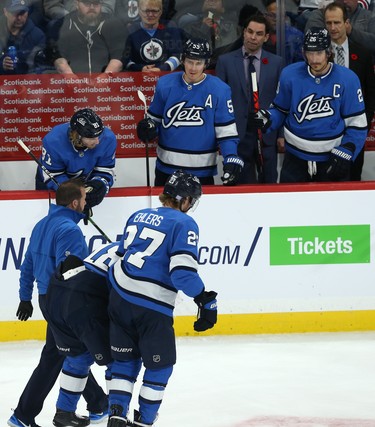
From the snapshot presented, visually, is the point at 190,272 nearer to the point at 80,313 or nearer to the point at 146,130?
the point at 80,313

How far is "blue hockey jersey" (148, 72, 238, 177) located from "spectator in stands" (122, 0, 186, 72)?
407 millimetres

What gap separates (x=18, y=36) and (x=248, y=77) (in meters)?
1.39

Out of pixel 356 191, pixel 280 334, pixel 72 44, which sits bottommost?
pixel 280 334

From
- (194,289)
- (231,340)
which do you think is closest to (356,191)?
(231,340)

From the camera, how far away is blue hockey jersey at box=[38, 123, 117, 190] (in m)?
5.96

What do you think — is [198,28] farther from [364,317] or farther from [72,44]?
[364,317]

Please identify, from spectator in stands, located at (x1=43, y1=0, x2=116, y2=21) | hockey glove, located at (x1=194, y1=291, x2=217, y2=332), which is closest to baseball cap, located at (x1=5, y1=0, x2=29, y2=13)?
spectator in stands, located at (x1=43, y1=0, x2=116, y2=21)

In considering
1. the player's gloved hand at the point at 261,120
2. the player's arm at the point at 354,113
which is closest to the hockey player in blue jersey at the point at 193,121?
the player's gloved hand at the point at 261,120

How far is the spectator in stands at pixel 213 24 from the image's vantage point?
662cm

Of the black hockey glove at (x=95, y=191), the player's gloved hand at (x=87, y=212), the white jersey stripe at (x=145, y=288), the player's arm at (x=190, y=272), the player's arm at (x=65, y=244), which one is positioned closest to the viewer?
the player's arm at (x=190, y=272)

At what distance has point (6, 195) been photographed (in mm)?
6004

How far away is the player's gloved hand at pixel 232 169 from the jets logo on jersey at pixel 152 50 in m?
0.90

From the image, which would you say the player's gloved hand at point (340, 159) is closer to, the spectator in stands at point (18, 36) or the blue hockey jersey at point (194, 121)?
the blue hockey jersey at point (194, 121)

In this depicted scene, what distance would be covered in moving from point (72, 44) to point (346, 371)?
260cm
